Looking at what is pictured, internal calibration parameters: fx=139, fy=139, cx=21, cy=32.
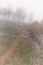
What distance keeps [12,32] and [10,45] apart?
0.66 metres

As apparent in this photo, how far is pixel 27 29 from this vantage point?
19.7 ft

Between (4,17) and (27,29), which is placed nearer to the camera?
(27,29)

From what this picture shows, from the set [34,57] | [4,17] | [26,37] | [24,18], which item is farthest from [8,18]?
[34,57]

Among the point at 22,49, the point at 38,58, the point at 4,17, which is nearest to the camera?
the point at 38,58

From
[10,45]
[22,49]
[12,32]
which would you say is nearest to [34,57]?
[22,49]

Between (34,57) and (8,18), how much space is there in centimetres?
222

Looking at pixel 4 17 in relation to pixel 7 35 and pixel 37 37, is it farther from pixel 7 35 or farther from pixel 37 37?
pixel 37 37

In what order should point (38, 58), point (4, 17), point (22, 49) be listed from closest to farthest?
point (38, 58)
point (22, 49)
point (4, 17)

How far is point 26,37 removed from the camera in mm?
5957

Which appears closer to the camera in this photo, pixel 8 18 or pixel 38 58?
pixel 38 58

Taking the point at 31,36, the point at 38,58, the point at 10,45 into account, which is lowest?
the point at 38,58

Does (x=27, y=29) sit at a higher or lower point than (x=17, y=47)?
higher

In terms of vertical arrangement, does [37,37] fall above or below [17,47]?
above

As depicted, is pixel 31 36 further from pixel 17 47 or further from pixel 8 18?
pixel 8 18
